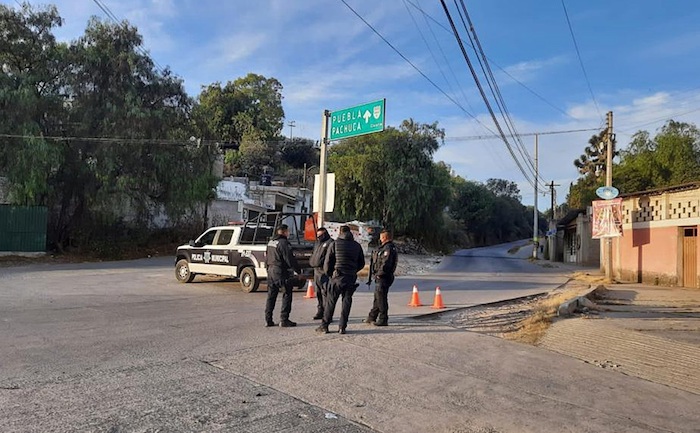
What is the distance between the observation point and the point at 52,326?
8719 mm

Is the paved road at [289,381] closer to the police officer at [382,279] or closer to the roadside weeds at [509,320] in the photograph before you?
the police officer at [382,279]

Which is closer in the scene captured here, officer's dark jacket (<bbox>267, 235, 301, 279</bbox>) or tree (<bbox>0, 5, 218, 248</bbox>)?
officer's dark jacket (<bbox>267, 235, 301, 279</bbox>)

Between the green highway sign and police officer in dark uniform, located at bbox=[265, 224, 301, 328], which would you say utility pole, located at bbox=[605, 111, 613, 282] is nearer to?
the green highway sign

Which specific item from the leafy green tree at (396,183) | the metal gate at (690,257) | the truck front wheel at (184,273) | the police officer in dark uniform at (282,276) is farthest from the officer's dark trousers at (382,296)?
the leafy green tree at (396,183)

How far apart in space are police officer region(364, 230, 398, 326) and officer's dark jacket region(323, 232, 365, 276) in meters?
0.77

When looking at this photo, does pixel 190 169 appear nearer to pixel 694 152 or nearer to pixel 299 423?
pixel 299 423

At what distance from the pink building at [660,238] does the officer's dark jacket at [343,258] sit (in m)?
16.5

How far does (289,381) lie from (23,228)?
24.0m

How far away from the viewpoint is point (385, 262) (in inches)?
372

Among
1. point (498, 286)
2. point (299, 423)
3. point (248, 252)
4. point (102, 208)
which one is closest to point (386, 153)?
point (102, 208)

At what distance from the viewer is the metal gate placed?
2000cm

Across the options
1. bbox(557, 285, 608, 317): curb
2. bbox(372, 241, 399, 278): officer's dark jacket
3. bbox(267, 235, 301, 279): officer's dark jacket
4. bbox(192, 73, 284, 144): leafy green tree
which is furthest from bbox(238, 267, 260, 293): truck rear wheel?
bbox(192, 73, 284, 144): leafy green tree

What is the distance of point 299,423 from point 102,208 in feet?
82.8

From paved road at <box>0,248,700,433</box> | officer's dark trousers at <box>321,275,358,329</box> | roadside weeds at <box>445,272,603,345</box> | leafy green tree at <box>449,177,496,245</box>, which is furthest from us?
leafy green tree at <box>449,177,496,245</box>
